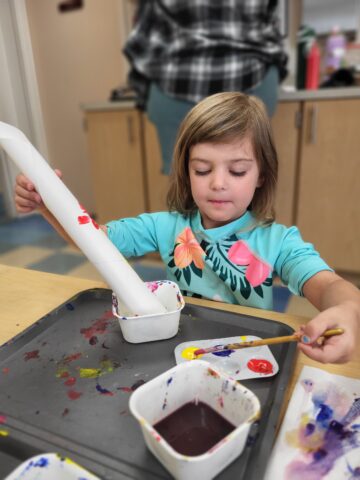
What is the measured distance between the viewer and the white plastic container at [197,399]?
310 millimetres

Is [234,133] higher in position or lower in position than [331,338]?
higher

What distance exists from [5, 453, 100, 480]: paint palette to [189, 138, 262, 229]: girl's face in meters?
0.43

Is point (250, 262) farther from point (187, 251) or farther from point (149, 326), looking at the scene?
point (149, 326)

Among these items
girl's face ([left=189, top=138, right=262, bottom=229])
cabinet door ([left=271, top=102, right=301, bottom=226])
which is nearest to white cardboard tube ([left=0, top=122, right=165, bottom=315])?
girl's face ([left=189, top=138, right=262, bottom=229])

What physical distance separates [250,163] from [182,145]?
13cm

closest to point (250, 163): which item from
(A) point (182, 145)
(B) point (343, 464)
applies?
(A) point (182, 145)

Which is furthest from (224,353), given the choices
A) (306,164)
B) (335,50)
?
(335,50)

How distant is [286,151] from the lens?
170 cm

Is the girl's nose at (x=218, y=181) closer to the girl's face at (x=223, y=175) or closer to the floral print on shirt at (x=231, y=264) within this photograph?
the girl's face at (x=223, y=175)

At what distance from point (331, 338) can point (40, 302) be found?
1.42 ft

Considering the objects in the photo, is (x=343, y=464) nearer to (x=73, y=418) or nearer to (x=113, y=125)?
(x=73, y=418)

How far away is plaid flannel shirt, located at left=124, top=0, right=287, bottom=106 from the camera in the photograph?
121 cm

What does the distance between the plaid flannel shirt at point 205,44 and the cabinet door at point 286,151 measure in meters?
0.29

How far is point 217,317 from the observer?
22.2 inches
